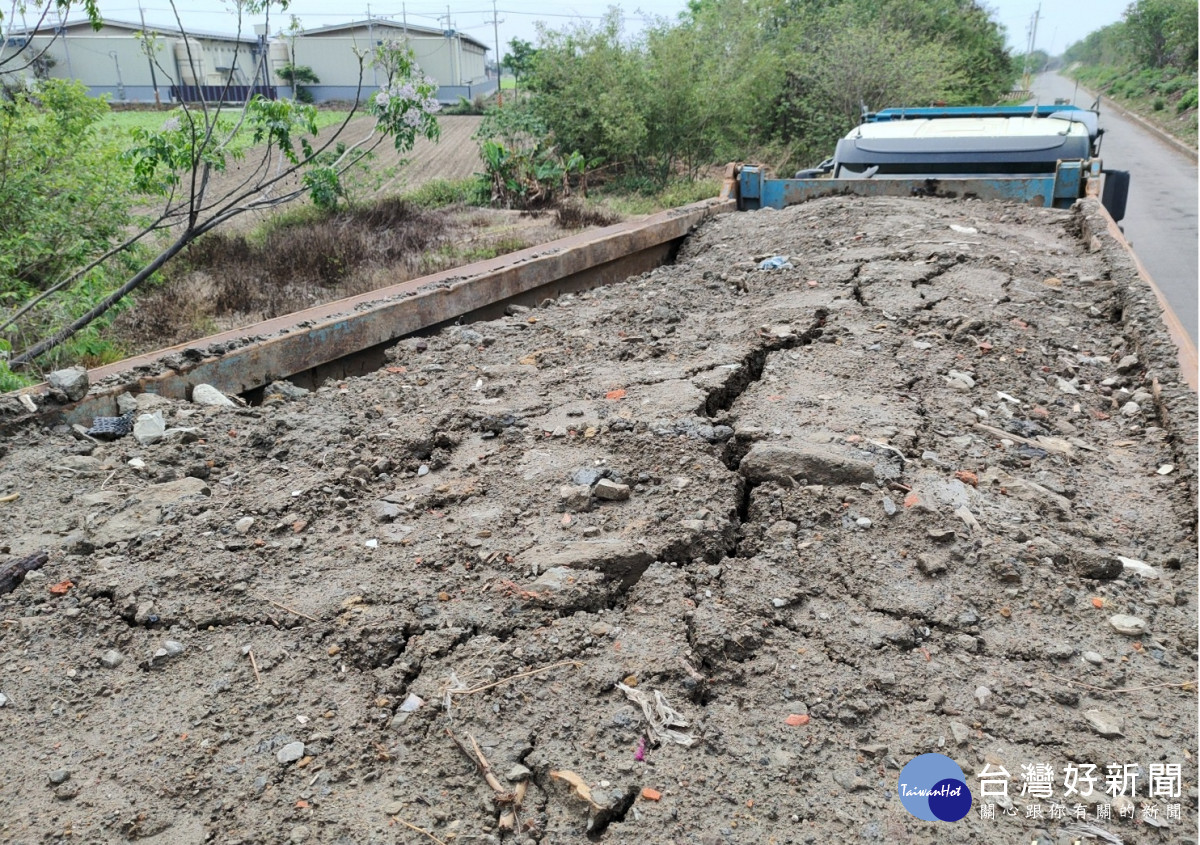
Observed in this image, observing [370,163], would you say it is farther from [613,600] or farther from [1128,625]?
[1128,625]

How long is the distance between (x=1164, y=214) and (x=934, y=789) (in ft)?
49.9

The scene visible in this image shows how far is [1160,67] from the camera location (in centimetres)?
4459

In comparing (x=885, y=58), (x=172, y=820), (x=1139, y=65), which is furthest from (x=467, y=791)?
(x=1139, y=65)

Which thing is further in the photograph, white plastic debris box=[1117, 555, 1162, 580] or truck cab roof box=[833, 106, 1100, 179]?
truck cab roof box=[833, 106, 1100, 179]

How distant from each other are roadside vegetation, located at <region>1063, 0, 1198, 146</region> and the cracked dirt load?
92.6 ft

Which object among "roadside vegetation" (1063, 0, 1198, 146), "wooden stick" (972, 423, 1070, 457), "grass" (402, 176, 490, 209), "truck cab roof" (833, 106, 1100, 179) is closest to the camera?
"wooden stick" (972, 423, 1070, 457)

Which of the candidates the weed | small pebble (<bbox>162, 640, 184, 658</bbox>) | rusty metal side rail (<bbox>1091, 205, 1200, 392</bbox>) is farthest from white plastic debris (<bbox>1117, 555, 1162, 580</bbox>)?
the weed

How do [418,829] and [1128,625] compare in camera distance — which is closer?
[418,829]

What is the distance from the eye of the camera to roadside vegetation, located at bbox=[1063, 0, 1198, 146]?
30.0 metres

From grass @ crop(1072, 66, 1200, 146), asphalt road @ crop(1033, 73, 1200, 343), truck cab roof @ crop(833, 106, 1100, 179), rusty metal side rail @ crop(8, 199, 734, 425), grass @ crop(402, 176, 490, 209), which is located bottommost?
asphalt road @ crop(1033, 73, 1200, 343)

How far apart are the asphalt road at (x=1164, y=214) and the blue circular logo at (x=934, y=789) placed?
4882 mm

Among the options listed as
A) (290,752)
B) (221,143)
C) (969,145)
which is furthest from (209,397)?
(969,145)

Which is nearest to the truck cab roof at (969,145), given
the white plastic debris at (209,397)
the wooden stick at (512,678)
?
the white plastic debris at (209,397)

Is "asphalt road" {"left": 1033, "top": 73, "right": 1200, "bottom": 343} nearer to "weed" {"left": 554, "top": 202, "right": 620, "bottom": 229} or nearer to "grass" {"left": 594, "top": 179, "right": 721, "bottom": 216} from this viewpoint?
"weed" {"left": 554, "top": 202, "right": 620, "bottom": 229}
